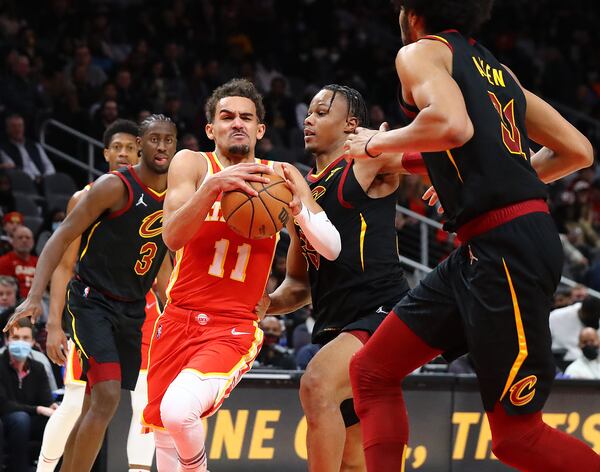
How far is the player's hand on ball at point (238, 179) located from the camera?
4.97 metres

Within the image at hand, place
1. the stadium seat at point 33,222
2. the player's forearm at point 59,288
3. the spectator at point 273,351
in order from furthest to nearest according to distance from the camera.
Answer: the stadium seat at point 33,222 < the spectator at point 273,351 < the player's forearm at point 59,288

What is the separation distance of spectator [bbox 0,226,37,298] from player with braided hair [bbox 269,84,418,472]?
523 centimetres

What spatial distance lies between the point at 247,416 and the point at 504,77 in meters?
4.44

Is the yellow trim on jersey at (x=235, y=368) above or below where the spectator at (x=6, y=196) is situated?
below

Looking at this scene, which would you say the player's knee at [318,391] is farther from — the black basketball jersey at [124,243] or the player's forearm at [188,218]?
the black basketball jersey at [124,243]

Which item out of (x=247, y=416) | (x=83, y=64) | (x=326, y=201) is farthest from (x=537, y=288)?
(x=83, y=64)

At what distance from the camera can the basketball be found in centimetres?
504

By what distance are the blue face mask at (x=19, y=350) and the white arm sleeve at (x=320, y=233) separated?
3.62m

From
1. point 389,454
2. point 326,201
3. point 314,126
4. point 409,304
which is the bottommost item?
point 389,454

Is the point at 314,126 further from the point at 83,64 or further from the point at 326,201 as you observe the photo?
the point at 83,64

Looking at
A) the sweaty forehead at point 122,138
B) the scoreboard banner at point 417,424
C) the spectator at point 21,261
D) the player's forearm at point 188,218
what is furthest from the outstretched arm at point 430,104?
the spectator at point 21,261

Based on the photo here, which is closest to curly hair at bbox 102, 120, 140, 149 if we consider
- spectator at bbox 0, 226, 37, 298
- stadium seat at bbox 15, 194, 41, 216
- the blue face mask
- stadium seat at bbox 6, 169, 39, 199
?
the blue face mask

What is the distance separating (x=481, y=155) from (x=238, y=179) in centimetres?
138

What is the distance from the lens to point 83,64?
559 inches
